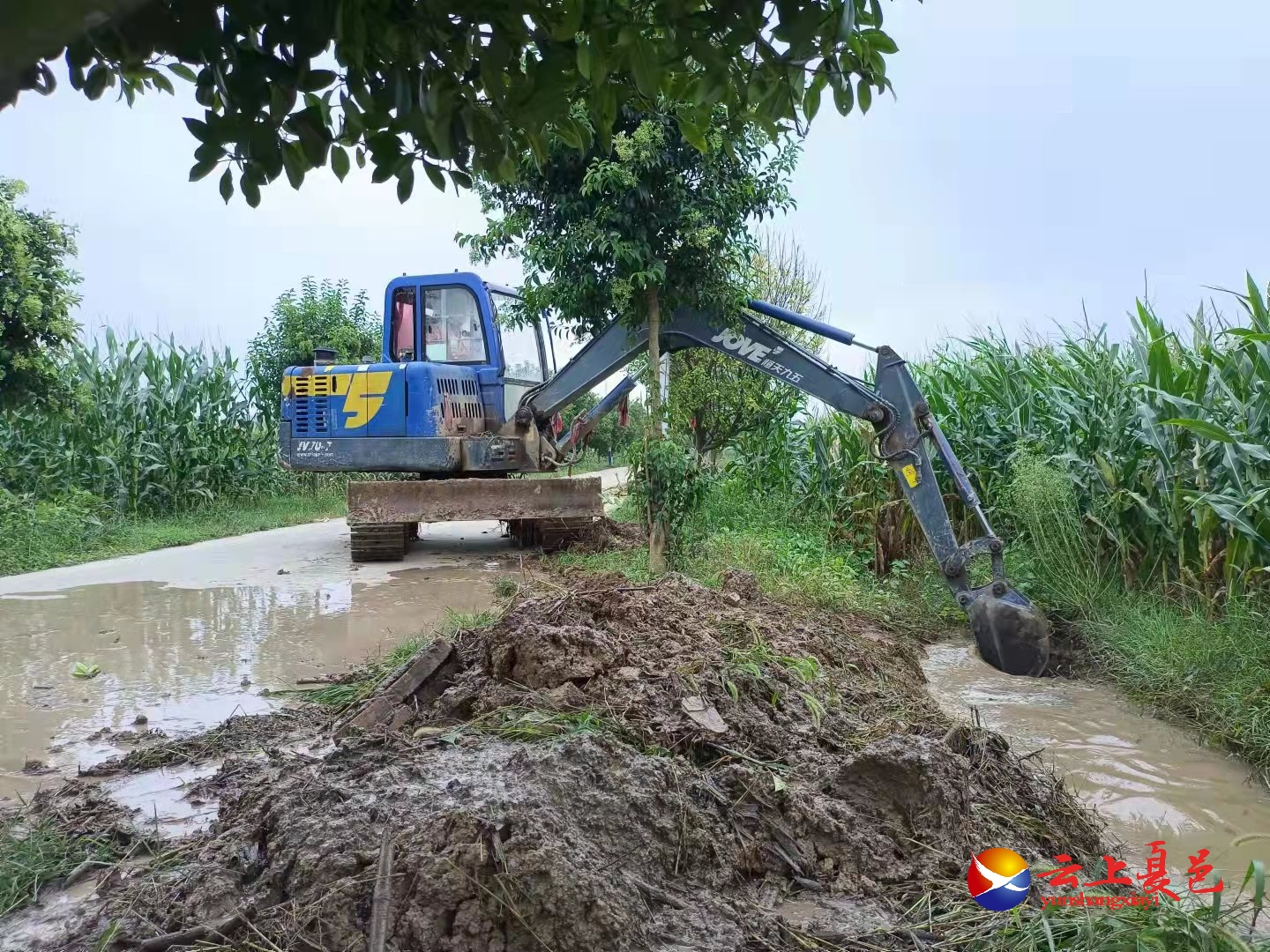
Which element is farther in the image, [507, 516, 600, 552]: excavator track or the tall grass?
[507, 516, 600, 552]: excavator track

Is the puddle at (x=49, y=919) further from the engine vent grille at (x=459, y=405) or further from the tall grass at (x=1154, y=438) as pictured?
the engine vent grille at (x=459, y=405)

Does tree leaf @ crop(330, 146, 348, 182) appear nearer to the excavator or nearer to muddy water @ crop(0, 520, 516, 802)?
muddy water @ crop(0, 520, 516, 802)

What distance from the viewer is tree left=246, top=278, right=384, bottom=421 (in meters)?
20.2

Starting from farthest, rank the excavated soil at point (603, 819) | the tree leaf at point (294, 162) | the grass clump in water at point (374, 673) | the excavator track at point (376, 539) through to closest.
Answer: the excavator track at point (376, 539), the grass clump in water at point (374, 673), the excavated soil at point (603, 819), the tree leaf at point (294, 162)

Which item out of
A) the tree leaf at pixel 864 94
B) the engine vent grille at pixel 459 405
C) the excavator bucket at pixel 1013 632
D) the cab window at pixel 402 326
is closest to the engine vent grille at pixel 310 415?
the cab window at pixel 402 326

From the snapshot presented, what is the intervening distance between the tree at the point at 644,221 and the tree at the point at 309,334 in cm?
1170

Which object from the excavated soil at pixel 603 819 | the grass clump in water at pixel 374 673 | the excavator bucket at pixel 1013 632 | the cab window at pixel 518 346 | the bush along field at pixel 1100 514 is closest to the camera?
the excavated soil at pixel 603 819

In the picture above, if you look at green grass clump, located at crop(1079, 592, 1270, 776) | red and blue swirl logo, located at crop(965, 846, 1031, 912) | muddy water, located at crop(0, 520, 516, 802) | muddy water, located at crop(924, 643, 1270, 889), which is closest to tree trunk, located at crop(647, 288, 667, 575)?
muddy water, located at crop(0, 520, 516, 802)

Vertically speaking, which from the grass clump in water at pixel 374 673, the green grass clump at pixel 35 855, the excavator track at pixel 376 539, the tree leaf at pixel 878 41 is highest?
the tree leaf at pixel 878 41

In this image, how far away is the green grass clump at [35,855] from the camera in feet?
10.1

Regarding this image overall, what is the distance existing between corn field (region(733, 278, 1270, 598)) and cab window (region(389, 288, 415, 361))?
190 inches

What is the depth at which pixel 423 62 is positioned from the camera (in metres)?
2.16

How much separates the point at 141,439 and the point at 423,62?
50.2 ft

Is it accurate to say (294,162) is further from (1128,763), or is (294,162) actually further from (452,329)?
(452,329)
